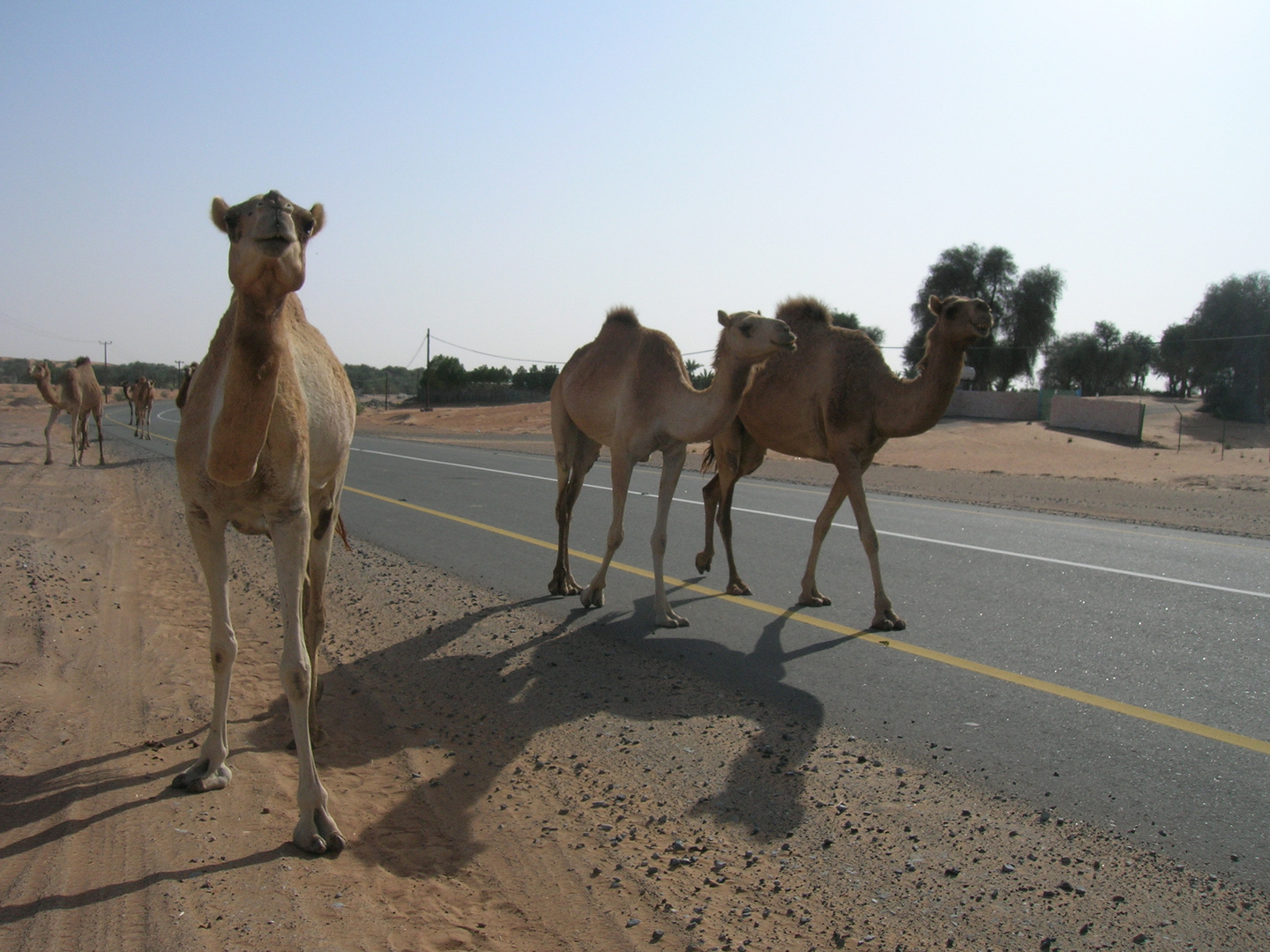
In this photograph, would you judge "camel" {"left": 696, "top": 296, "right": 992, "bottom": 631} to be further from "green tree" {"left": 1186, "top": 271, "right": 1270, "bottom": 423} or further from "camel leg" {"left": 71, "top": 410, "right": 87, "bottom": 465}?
"green tree" {"left": 1186, "top": 271, "right": 1270, "bottom": 423}

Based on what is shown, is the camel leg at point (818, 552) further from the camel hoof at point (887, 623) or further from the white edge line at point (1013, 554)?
the white edge line at point (1013, 554)

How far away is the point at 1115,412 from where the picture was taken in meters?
41.1

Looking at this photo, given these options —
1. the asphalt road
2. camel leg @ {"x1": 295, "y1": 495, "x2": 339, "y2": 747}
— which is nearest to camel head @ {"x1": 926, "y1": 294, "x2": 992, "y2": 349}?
the asphalt road

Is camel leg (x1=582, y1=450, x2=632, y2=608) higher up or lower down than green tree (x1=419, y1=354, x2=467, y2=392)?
lower down

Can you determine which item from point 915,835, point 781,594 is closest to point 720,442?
point 781,594

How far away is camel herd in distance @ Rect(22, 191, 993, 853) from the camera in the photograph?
3.47 metres

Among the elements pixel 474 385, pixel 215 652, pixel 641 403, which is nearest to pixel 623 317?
pixel 641 403

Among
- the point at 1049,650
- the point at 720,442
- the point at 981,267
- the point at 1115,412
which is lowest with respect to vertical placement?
the point at 1049,650

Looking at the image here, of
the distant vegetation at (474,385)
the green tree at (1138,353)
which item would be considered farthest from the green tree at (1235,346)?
the distant vegetation at (474,385)

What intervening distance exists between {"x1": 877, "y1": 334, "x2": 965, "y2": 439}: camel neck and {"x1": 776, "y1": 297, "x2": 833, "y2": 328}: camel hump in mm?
1037

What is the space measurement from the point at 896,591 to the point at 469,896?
5900 millimetres

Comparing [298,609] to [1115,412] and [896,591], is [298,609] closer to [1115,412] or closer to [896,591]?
[896,591]

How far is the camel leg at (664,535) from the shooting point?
281 inches

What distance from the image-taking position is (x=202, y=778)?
4.03 m
